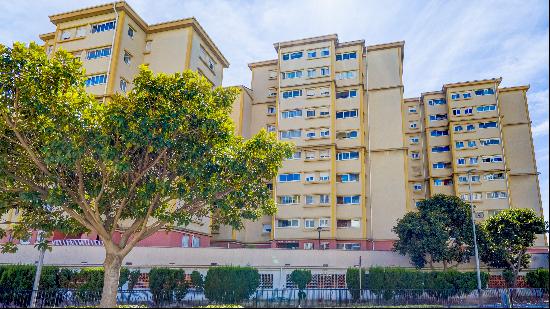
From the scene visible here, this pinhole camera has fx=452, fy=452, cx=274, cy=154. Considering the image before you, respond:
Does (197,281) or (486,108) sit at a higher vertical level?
(486,108)

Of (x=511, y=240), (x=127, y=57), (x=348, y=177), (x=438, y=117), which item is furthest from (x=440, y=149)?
(x=127, y=57)

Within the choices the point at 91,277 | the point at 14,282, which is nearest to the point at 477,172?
the point at 91,277

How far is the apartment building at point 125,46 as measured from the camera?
46000 millimetres

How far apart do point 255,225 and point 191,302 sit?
29.5 metres

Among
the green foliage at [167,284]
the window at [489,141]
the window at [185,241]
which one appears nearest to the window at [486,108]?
the window at [489,141]

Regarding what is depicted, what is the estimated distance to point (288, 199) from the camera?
2096 inches

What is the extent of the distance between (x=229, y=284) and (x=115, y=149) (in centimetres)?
1257

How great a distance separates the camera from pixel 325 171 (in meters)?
53.0

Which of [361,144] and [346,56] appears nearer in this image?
[361,144]

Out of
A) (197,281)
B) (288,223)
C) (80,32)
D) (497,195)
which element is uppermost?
(80,32)

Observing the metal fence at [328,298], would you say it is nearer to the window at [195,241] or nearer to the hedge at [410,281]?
the hedge at [410,281]

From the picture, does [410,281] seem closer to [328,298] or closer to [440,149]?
[328,298]

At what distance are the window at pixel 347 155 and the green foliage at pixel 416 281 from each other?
74.5ft

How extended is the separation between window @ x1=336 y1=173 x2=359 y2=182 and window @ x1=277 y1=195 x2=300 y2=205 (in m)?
5.36
